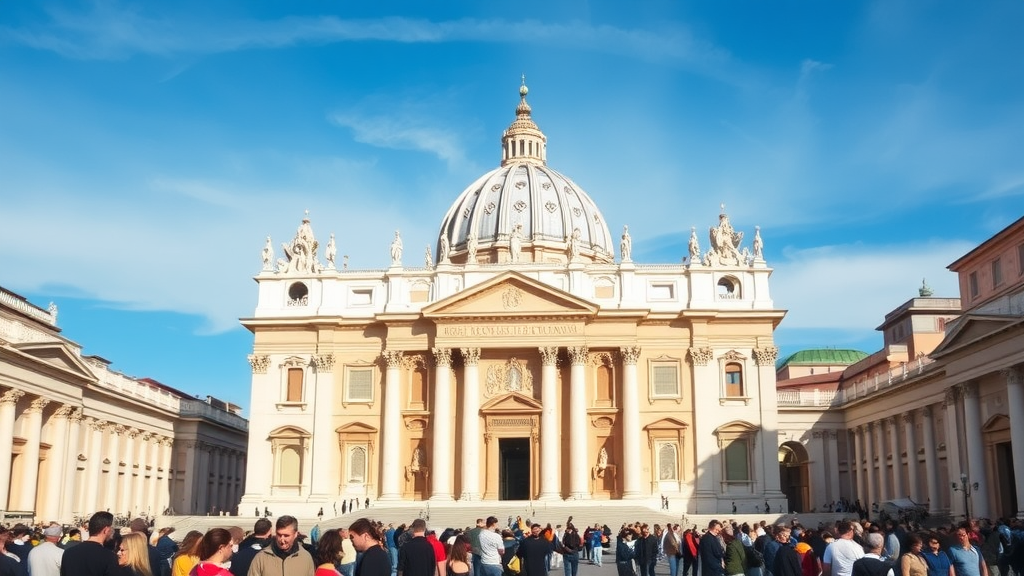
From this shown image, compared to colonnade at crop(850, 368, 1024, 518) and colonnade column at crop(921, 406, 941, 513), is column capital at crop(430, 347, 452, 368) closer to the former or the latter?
colonnade at crop(850, 368, 1024, 518)

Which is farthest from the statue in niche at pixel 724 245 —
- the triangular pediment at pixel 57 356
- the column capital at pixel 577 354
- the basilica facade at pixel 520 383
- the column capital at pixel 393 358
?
the triangular pediment at pixel 57 356

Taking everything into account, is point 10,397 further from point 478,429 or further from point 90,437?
point 478,429

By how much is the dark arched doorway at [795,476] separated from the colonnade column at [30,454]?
137 ft

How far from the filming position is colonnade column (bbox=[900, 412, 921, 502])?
177ft

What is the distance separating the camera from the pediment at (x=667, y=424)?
53.7 meters

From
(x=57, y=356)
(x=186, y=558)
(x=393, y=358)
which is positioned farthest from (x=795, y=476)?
(x=186, y=558)

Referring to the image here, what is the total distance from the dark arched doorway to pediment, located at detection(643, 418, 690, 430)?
13330mm

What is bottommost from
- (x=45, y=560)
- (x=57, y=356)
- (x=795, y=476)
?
(x=45, y=560)

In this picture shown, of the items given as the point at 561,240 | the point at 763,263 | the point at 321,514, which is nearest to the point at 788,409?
the point at 763,263

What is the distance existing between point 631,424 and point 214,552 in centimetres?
4457

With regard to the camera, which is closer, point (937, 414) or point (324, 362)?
point (937, 414)

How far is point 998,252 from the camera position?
48.2 metres

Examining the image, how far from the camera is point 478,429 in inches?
2106

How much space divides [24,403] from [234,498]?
31339 mm
